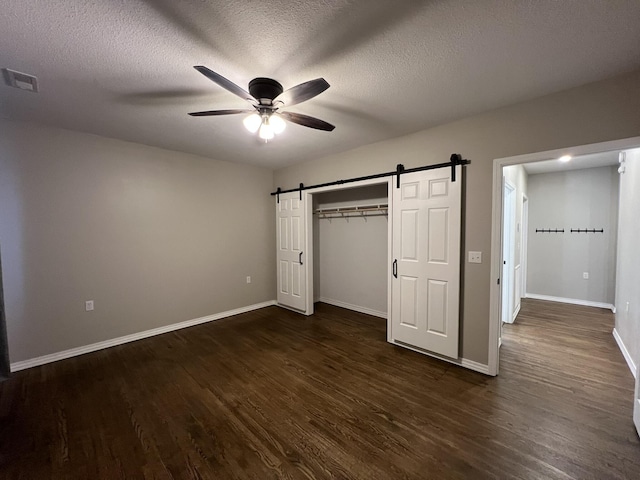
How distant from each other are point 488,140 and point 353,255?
8.64 ft

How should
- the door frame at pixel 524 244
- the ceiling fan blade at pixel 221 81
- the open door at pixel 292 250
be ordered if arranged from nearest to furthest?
the ceiling fan blade at pixel 221 81 < the open door at pixel 292 250 < the door frame at pixel 524 244

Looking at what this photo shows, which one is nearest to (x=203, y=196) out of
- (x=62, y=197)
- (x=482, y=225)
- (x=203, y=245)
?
(x=203, y=245)

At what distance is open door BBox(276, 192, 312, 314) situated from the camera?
445 centimetres

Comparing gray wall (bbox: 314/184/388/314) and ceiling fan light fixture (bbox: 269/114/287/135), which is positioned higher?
ceiling fan light fixture (bbox: 269/114/287/135)

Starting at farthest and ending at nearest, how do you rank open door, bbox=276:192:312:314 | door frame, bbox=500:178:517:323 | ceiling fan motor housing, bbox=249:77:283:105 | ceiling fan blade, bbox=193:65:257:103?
1. open door, bbox=276:192:312:314
2. door frame, bbox=500:178:517:323
3. ceiling fan motor housing, bbox=249:77:283:105
4. ceiling fan blade, bbox=193:65:257:103

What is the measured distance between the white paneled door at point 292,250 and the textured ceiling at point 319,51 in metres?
2.12

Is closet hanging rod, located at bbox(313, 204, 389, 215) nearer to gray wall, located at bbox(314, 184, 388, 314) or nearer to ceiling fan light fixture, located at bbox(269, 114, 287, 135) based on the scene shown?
gray wall, located at bbox(314, 184, 388, 314)

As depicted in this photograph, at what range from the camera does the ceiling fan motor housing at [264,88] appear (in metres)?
1.88

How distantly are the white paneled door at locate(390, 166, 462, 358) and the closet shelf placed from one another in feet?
2.68

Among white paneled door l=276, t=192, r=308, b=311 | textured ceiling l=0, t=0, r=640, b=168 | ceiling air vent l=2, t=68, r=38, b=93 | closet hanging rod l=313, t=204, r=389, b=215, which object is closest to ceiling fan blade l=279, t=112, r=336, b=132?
textured ceiling l=0, t=0, r=640, b=168

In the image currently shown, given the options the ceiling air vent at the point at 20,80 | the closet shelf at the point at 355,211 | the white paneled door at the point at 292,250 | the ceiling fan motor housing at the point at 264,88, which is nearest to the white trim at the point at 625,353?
the closet shelf at the point at 355,211

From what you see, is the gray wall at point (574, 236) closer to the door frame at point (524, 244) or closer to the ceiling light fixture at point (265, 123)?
the door frame at point (524, 244)

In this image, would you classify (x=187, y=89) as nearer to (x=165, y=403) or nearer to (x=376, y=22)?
(x=376, y=22)

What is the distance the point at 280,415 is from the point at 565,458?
1.92m
